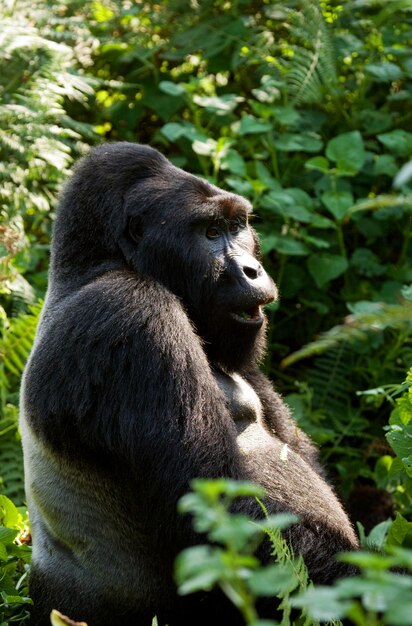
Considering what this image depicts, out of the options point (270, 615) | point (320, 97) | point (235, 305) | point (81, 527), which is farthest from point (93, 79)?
point (270, 615)

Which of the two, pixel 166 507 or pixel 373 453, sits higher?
pixel 166 507

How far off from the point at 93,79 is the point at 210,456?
3128mm

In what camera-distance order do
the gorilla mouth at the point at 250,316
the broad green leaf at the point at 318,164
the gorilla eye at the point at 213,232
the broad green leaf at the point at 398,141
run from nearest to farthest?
the gorilla mouth at the point at 250,316 < the gorilla eye at the point at 213,232 < the broad green leaf at the point at 318,164 < the broad green leaf at the point at 398,141

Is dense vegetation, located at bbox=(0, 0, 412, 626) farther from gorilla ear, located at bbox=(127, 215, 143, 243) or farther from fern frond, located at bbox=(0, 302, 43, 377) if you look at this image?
gorilla ear, located at bbox=(127, 215, 143, 243)

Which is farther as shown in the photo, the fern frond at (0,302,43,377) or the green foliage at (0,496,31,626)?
the fern frond at (0,302,43,377)

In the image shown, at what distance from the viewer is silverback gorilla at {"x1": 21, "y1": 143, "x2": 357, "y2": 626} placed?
2.60m

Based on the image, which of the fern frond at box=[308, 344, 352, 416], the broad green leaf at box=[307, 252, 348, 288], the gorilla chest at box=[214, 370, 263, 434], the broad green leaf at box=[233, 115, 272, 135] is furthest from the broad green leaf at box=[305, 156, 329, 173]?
the gorilla chest at box=[214, 370, 263, 434]

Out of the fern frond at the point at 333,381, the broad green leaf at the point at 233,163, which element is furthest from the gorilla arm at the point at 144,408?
the broad green leaf at the point at 233,163

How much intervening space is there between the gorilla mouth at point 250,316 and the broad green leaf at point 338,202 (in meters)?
1.79

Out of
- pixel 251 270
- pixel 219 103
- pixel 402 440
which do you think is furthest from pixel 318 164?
pixel 402 440

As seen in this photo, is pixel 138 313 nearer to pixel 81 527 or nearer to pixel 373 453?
pixel 81 527

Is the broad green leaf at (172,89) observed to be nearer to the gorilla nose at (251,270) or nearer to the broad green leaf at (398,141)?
the broad green leaf at (398,141)

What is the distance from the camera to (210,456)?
2578mm

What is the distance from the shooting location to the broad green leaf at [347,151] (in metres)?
4.86
